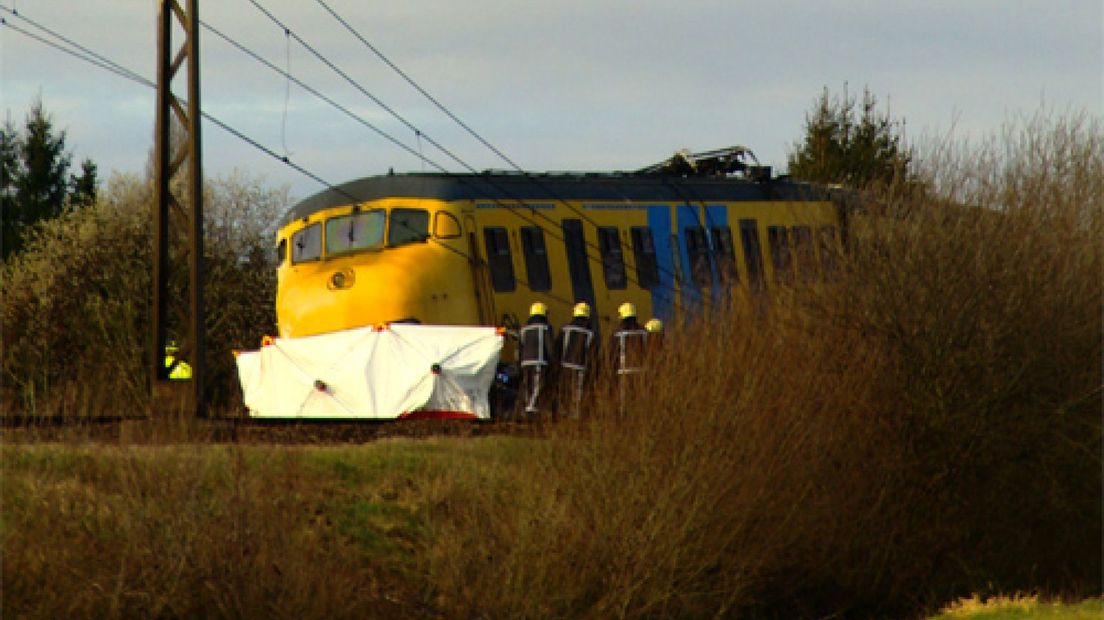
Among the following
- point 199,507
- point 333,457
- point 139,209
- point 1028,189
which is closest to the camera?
point 199,507

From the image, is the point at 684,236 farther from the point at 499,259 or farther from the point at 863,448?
the point at 863,448

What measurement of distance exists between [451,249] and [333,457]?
306 inches

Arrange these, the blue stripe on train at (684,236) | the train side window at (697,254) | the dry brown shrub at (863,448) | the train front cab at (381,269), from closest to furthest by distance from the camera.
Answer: the dry brown shrub at (863,448) < the train front cab at (381,269) < the blue stripe on train at (684,236) < the train side window at (697,254)

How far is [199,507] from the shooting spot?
52.3 ft

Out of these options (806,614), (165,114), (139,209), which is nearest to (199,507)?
(806,614)

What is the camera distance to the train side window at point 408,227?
88.1ft

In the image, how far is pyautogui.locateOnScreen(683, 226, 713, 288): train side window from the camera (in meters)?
28.9

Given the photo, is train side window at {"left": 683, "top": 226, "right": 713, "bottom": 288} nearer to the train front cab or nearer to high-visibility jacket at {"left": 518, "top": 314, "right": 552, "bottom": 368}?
the train front cab

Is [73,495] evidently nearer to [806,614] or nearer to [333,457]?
[333,457]

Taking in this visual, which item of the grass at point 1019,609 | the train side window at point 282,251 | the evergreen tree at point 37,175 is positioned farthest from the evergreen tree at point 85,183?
the grass at point 1019,609

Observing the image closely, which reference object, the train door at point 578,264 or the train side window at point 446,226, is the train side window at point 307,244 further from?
the train door at point 578,264

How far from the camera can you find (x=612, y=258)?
92.4ft

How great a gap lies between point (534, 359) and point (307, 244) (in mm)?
5924

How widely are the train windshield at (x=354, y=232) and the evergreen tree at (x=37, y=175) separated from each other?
28186 millimetres
